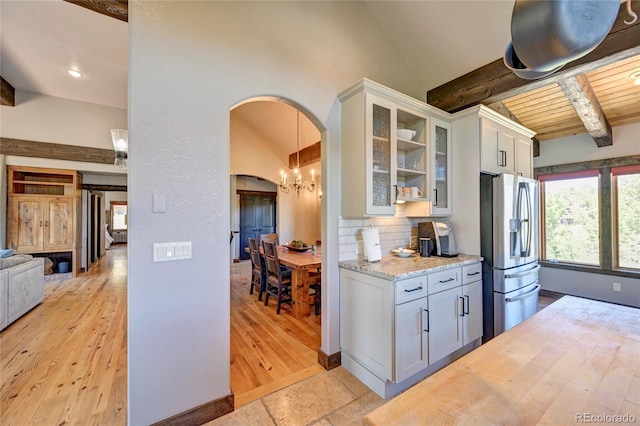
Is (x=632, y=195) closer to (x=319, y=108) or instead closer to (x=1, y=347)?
(x=319, y=108)

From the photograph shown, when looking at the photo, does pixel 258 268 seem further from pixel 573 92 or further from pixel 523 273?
pixel 573 92

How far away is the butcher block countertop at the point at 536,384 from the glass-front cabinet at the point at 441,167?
1708 mm

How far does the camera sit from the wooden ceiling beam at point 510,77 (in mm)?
1944

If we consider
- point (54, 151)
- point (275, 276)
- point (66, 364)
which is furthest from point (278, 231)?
point (66, 364)

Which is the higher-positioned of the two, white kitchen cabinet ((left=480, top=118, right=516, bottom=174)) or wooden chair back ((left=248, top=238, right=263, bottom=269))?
white kitchen cabinet ((left=480, top=118, right=516, bottom=174))

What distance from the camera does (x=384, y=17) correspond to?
2779 millimetres

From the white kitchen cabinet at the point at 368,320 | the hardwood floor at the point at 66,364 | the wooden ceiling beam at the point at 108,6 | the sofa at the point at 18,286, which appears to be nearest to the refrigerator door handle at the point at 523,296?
the white kitchen cabinet at the point at 368,320

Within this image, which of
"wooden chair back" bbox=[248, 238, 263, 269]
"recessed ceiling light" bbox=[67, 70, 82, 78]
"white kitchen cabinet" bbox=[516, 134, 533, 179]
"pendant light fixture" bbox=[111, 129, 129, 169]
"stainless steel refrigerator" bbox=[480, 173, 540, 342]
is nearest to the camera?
"pendant light fixture" bbox=[111, 129, 129, 169]

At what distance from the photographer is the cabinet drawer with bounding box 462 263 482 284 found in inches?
95.1

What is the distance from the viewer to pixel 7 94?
420 centimetres

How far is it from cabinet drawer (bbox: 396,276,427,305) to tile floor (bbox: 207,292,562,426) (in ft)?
2.56

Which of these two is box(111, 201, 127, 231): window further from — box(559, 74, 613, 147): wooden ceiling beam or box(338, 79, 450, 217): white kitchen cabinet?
box(559, 74, 613, 147): wooden ceiling beam

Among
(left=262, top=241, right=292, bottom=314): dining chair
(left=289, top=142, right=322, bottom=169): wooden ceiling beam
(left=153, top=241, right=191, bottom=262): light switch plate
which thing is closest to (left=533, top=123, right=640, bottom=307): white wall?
(left=289, top=142, right=322, bottom=169): wooden ceiling beam

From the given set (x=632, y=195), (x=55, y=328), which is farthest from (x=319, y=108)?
(x=632, y=195)
